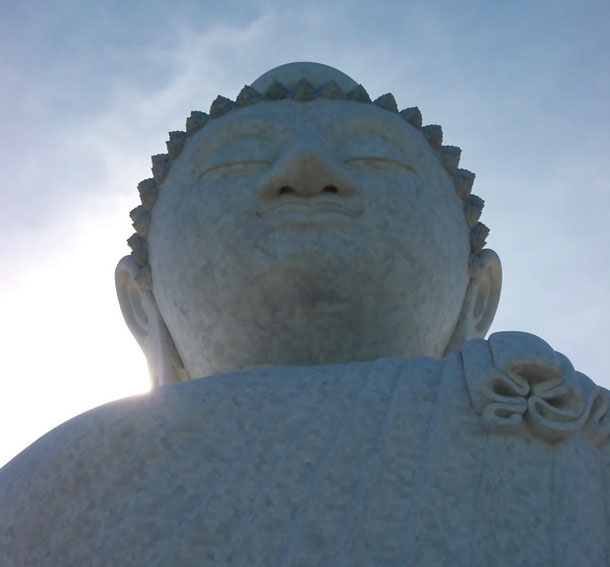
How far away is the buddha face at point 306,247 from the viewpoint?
15.6 feet

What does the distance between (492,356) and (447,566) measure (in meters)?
0.97

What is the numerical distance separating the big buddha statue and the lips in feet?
0.03

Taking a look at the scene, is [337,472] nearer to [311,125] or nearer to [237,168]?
[237,168]

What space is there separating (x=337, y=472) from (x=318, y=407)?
0.35 metres

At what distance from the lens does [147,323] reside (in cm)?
557

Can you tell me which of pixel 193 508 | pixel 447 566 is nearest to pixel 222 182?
pixel 193 508

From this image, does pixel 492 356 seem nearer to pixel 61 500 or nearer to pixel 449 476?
pixel 449 476

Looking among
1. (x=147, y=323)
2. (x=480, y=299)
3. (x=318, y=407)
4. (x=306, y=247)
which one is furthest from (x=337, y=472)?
(x=480, y=299)

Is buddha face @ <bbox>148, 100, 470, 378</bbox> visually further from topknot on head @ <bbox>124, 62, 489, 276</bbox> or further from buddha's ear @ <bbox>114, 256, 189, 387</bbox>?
topknot on head @ <bbox>124, 62, 489, 276</bbox>

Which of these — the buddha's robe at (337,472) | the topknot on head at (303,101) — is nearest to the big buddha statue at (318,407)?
the buddha's robe at (337,472)

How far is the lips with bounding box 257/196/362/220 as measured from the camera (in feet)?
15.9

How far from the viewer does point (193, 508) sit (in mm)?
3291

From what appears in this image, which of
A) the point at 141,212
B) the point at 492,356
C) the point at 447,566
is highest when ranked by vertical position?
the point at 141,212

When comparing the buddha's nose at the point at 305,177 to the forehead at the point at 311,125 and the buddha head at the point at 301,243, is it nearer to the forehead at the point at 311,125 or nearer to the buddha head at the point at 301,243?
the buddha head at the point at 301,243
